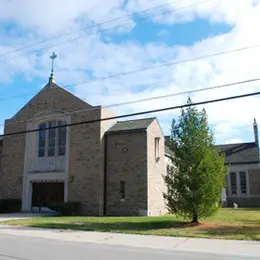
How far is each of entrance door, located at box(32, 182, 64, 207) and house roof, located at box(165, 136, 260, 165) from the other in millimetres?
16011

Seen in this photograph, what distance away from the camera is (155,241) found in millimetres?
11633

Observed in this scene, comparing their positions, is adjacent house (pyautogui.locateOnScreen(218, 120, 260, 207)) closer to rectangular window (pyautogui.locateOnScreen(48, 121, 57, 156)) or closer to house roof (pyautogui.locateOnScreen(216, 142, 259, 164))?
house roof (pyautogui.locateOnScreen(216, 142, 259, 164))

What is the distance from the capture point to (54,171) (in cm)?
2530

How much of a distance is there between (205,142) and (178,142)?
1341mm

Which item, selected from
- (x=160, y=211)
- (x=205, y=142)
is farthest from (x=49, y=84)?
(x=205, y=142)

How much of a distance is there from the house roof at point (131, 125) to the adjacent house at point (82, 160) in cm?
4

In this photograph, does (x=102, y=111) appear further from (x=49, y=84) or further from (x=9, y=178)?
(x=9, y=178)

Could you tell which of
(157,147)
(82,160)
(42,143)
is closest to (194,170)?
(157,147)

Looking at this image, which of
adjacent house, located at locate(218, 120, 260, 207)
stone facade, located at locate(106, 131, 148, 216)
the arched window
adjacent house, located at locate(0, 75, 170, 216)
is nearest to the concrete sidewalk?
stone facade, located at locate(106, 131, 148, 216)

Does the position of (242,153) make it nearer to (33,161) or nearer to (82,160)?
(82,160)

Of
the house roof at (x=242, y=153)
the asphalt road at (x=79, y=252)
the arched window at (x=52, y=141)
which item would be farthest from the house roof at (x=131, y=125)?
the asphalt road at (x=79, y=252)

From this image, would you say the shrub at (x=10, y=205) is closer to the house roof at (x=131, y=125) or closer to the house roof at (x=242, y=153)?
→ the house roof at (x=131, y=125)

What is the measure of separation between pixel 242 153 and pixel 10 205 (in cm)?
2678

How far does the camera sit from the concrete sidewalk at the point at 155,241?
10.0m
